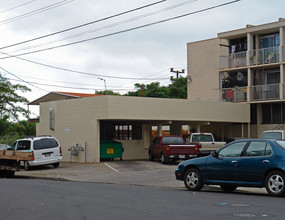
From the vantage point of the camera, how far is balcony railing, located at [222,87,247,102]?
3756cm

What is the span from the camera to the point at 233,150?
1317 centimetres

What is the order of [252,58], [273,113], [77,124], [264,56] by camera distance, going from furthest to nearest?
[273,113]
[252,58]
[264,56]
[77,124]

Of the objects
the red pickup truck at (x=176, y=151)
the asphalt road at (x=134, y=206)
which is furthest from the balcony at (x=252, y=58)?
the asphalt road at (x=134, y=206)

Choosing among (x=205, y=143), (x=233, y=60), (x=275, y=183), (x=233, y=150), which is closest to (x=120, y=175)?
(x=205, y=143)

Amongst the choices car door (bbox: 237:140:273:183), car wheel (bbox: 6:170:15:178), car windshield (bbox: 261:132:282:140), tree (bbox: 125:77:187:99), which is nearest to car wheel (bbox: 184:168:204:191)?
car door (bbox: 237:140:273:183)

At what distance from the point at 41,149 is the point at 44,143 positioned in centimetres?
39

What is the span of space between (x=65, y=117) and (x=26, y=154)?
32.1ft

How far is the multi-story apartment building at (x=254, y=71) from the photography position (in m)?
36.0

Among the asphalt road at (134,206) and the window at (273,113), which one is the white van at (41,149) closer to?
the asphalt road at (134,206)

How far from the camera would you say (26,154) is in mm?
20531

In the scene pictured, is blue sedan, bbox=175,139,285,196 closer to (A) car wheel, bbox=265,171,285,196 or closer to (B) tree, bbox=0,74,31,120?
(A) car wheel, bbox=265,171,285,196

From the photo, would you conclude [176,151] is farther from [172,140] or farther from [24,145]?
[24,145]

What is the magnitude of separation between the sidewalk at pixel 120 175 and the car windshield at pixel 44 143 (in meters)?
1.66

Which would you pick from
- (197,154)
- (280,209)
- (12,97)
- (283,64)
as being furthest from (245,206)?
(12,97)
